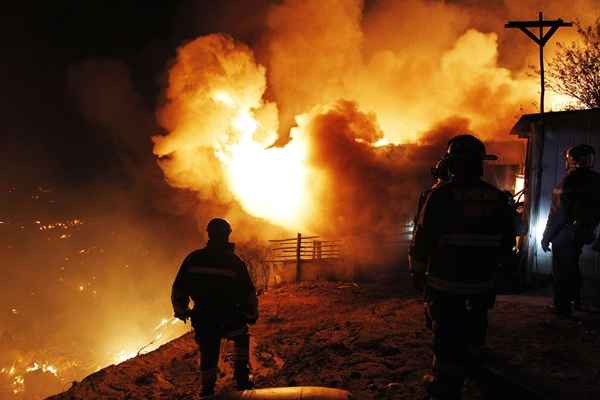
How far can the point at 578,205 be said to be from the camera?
231 inches

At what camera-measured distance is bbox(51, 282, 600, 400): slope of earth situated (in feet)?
14.8

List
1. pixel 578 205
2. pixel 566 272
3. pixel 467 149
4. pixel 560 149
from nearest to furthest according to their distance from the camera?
pixel 467 149 < pixel 578 205 < pixel 566 272 < pixel 560 149

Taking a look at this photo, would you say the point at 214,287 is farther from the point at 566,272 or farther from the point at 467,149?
the point at 566,272

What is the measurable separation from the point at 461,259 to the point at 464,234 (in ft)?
0.65

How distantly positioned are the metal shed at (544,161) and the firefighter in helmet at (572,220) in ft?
8.67

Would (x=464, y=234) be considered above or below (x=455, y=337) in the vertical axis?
above

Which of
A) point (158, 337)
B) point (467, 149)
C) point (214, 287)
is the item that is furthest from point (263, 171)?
point (158, 337)

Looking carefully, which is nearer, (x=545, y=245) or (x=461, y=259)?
(x=461, y=259)

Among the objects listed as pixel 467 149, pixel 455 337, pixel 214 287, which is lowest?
pixel 455 337

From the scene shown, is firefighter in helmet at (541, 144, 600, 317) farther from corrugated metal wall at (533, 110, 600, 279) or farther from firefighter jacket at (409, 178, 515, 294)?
firefighter jacket at (409, 178, 515, 294)

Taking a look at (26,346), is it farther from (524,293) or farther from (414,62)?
(524,293)

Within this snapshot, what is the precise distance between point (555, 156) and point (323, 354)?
654cm

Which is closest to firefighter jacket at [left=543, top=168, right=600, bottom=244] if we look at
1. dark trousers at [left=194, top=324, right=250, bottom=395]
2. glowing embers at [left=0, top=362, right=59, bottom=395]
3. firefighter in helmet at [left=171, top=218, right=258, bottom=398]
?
firefighter in helmet at [left=171, top=218, right=258, bottom=398]

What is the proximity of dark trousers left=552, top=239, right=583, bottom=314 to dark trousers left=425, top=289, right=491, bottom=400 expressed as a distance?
3504 mm
